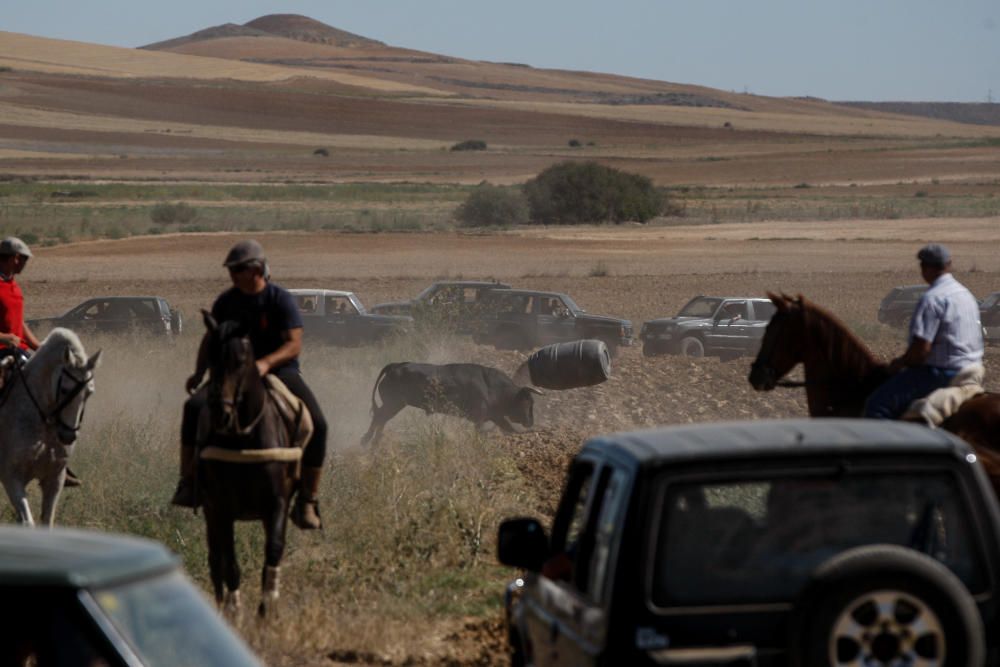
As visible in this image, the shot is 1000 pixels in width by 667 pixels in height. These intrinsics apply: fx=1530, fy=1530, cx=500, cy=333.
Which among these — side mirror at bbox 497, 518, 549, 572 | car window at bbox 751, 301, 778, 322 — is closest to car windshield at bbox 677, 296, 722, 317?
car window at bbox 751, 301, 778, 322

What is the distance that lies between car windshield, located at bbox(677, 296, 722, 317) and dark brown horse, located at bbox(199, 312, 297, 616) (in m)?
22.9

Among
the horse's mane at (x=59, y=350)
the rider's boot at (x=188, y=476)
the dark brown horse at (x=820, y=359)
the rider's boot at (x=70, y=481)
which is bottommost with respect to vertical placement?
the rider's boot at (x=70, y=481)

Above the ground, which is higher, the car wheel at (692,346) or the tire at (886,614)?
the tire at (886,614)

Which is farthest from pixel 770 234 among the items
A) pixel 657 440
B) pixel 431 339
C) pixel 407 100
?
pixel 407 100

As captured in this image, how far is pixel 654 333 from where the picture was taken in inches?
1214

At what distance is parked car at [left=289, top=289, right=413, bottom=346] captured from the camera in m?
29.8

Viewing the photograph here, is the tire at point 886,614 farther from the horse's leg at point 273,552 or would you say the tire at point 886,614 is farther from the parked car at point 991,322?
the parked car at point 991,322

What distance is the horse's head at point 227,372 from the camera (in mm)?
8703

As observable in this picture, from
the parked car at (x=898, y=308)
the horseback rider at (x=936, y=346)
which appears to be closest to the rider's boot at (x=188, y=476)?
the horseback rider at (x=936, y=346)

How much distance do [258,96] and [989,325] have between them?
128 meters

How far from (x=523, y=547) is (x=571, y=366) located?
603 inches

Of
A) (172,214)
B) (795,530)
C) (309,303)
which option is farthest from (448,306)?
(172,214)

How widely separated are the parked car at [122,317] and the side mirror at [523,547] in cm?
2464

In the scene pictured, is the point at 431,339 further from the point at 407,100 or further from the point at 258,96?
the point at 407,100
